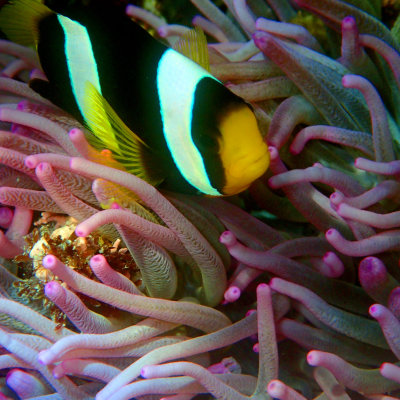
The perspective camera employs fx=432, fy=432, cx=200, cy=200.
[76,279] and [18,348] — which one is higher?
[76,279]

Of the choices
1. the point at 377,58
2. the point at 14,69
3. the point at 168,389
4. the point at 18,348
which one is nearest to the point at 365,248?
the point at 168,389

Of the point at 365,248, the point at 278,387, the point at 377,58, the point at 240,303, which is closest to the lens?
the point at 278,387

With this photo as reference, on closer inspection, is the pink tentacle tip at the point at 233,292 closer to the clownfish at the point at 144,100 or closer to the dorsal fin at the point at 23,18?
the clownfish at the point at 144,100

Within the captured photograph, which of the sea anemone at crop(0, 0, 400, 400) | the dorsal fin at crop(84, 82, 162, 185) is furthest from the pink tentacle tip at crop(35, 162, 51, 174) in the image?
the dorsal fin at crop(84, 82, 162, 185)

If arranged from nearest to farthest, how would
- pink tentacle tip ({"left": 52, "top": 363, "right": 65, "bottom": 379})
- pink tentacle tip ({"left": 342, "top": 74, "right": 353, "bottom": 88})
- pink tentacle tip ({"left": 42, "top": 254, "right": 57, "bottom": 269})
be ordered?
pink tentacle tip ({"left": 42, "top": 254, "right": 57, "bottom": 269}) → pink tentacle tip ({"left": 52, "top": 363, "right": 65, "bottom": 379}) → pink tentacle tip ({"left": 342, "top": 74, "right": 353, "bottom": 88})

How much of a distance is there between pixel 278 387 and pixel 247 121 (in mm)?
418

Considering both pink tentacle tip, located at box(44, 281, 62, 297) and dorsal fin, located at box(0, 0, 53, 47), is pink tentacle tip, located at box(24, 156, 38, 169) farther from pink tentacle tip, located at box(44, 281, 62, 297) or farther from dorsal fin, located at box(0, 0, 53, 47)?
dorsal fin, located at box(0, 0, 53, 47)

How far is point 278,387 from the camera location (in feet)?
2.17

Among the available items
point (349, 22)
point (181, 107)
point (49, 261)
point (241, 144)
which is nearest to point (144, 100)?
point (181, 107)

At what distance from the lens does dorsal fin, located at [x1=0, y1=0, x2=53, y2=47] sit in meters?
0.93

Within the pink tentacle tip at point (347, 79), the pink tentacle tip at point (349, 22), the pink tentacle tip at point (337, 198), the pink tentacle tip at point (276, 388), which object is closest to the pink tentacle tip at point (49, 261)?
the pink tentacle tip at point (276, 388)

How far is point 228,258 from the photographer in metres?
0.88

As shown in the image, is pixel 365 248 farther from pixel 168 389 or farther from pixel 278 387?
pixel 168 389

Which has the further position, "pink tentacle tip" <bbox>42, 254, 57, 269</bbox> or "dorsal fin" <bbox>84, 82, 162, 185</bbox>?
"dorsal fin" <bbox>84, 82, 162, 185</bbox>
